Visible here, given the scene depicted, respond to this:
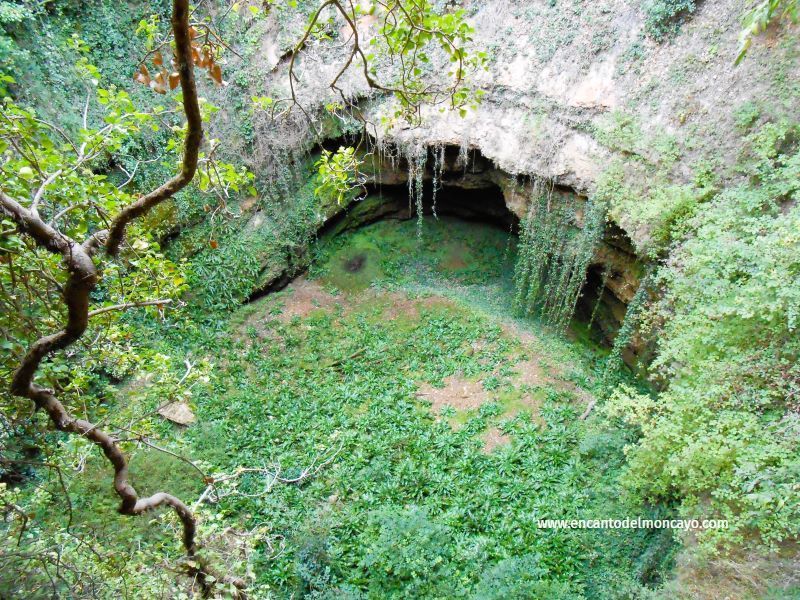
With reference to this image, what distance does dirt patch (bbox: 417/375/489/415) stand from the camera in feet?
30.0

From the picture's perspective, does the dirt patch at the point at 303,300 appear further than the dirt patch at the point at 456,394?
Yes

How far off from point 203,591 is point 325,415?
5.59 m

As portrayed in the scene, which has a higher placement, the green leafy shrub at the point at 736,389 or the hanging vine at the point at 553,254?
the green leafy shrub at the point at 736,389

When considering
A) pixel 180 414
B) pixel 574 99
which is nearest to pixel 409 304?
pixel 180 414

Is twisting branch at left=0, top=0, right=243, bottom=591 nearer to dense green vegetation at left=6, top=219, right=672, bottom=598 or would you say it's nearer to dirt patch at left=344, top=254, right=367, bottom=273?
dense green vegetation at left=6, top=219, right=672, bottom=598

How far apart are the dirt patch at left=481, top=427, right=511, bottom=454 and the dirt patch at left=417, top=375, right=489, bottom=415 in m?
0.68

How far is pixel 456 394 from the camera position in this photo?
30.9 ft

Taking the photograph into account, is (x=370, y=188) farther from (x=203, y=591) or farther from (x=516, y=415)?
(x=203, y=591)

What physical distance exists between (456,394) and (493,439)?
136cm

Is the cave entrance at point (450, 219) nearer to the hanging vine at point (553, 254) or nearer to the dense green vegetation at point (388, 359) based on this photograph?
the dense green vegetation at point (388, 359)

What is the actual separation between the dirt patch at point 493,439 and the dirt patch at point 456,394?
26.9 inches

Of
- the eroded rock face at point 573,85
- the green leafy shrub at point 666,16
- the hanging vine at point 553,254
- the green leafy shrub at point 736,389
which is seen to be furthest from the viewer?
the hanging vine at point 553,254

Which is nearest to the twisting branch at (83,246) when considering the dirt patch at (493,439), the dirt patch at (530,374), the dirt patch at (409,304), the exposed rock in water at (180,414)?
the exposed rock in water at (180,414)

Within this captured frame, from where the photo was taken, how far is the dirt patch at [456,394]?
360 inches
